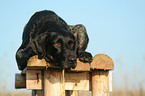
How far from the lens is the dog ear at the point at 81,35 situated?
19.2 ft

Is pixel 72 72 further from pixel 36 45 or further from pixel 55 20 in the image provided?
pixel 55 20

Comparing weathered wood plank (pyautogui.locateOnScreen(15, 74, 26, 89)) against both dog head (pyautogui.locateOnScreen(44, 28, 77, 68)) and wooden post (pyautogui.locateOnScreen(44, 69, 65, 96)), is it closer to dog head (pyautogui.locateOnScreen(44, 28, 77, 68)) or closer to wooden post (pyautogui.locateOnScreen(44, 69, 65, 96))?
dog head (pyautogui.locateOnScreen(44, 28, 77, 68))

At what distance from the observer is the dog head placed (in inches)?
144

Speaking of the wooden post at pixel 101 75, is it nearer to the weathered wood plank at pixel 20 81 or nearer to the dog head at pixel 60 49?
the dog head at pixel 60 49

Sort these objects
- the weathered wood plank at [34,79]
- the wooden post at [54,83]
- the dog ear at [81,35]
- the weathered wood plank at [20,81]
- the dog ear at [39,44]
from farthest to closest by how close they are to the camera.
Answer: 1. the dog ear at [81,35]
2. the weathered wood plank at [20,81]
3. the dog ear at [39,44]
4. the weathered wood plank at [34,79]
5. the wooden post at [54,83]

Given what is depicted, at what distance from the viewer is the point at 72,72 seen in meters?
3.96

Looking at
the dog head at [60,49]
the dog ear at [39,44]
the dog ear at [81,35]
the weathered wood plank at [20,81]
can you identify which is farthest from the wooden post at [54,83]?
the dog ear at [81,35]

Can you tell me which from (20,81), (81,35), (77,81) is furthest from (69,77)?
(81,35)

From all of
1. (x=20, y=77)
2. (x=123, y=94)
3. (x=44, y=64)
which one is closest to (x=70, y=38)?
(x=44, y=64)

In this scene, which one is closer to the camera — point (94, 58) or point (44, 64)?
point (44, 64)

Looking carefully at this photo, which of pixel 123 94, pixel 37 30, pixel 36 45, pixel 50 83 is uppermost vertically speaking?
pixel 37 30

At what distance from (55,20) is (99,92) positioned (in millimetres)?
1810

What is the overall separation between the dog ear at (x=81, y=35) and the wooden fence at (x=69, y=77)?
1766 mm

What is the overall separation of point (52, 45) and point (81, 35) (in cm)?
202
